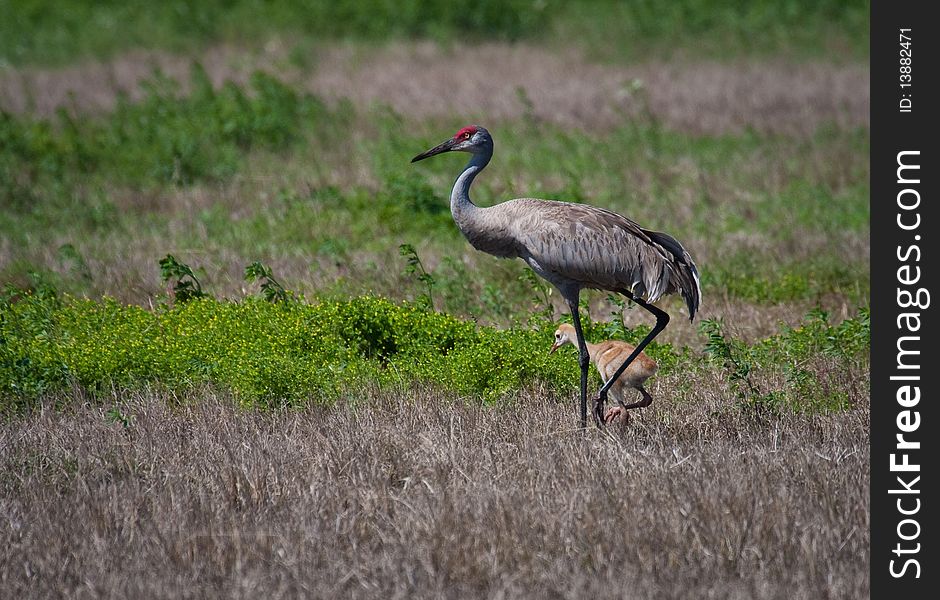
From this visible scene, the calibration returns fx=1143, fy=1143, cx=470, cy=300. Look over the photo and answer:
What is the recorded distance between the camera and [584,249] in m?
6.85

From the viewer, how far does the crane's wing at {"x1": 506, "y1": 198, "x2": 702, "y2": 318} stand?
270 inches

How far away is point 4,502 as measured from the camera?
557cm

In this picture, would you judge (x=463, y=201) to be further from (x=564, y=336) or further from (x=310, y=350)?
(x=310, y=350)

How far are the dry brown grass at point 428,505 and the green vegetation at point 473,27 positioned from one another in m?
13.6

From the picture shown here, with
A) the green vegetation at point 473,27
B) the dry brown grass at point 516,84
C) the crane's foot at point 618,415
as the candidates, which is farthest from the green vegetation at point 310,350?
the green vegetation at point 473,27

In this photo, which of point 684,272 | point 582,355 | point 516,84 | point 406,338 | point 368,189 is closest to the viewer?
point 684,272

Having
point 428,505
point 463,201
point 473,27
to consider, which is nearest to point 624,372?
point 463,201

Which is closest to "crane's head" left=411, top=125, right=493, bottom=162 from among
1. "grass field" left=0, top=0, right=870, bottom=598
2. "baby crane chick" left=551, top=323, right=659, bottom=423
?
"grass field" left=0, top=0, right=870, bottom=598

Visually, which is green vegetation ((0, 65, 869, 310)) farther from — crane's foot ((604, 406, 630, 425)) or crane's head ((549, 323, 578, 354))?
crane's foot ((604, 406, 630, 425))

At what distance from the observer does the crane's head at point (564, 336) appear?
7656mm

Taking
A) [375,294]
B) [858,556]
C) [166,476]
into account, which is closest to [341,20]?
[375,294]

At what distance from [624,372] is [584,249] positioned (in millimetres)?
810

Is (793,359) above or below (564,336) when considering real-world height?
below

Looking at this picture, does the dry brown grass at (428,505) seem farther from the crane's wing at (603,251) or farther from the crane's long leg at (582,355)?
the crane's wing at (603,251)
